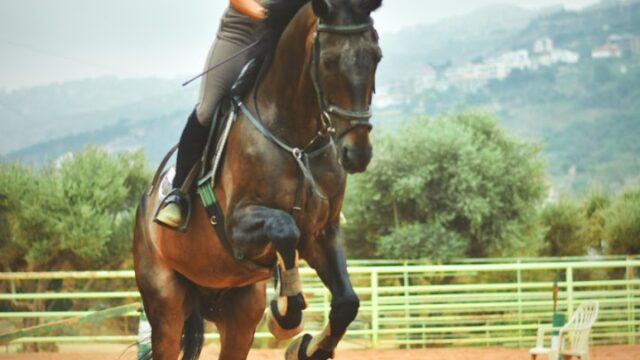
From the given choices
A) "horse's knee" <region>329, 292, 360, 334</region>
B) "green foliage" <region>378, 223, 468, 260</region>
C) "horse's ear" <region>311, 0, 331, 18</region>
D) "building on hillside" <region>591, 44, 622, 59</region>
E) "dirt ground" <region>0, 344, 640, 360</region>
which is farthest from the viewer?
"building on hillside" <region>591, 44, 622, 59</region>

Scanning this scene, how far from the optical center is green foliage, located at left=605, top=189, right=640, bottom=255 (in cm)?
2189

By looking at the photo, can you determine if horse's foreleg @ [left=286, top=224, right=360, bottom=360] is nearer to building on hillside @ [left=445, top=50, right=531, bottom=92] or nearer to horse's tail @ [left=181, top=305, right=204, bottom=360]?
horse's tail @ [left=181, top=305, right=204, bottom=360]

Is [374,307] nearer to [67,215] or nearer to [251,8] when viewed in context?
[67,215]

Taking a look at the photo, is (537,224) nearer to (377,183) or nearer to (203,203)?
(377,183)

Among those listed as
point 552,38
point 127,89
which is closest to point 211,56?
point 127,89

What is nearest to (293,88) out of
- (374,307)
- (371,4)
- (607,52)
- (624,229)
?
(371,4)

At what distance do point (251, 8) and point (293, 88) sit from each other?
1.63 ft

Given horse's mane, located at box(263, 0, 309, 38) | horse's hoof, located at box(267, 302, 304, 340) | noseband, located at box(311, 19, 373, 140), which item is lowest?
horse's hoof, located at box(267, 302, 304, 340)

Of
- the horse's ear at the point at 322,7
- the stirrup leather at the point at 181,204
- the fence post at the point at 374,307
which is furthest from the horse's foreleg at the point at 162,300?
the fence post at the point at 374,307

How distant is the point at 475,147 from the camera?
71.4ft

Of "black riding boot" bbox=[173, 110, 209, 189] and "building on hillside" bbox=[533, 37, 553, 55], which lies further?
"building on hillside" bbox=[533, 37, 553, 55]

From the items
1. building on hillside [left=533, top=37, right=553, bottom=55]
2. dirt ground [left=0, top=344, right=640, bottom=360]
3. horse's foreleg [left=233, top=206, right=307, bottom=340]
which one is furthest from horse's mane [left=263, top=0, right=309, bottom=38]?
building on hillside [left=533, top=37, right=553, bottom=55]

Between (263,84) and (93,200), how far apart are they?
1578cm

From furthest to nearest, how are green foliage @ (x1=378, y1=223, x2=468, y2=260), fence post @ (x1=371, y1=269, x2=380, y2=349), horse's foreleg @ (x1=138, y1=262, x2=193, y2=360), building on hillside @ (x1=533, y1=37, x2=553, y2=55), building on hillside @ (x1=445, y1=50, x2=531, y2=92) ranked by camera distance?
1. building on hillside @ (x1=533, y1=37, x2=553, y2=55)
2. building on hillside @ (x1=445, y1=50, x2=531, y2=92)
3. green foliage @ (x1=378, y1=223, x2=468, y2=260)
4. fence post @ (x1=371, y1=269, x2=380, y2=349)
5. horse's foreleg @ (x1=138, y1=262, x2=193, y2=360)
